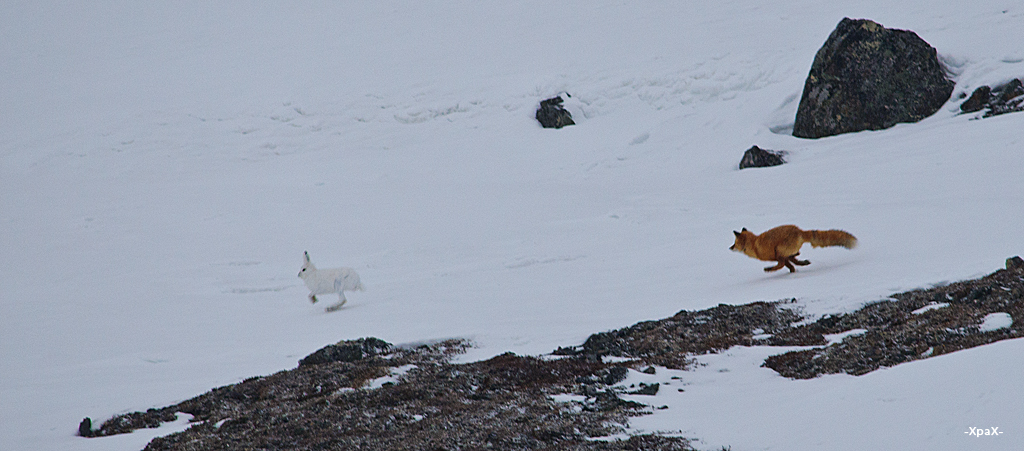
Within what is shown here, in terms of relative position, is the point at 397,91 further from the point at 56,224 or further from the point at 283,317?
the point at 283,317

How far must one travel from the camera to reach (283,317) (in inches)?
455

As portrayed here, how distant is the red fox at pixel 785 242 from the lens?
9711 millimetres

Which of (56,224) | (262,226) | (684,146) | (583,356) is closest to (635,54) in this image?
(684,146)

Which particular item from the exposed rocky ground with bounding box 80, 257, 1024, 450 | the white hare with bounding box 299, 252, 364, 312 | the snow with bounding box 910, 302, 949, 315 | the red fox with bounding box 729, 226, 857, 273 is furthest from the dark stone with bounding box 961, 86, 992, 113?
the white hare with bounding box 299, 252, 364, 312

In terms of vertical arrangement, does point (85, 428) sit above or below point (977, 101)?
below

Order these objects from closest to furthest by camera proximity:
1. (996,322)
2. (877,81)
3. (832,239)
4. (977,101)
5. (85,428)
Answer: (996,322), (85,428), (832,239), (977,101), (877,81)

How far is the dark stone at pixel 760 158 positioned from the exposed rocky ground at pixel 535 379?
38.4ft

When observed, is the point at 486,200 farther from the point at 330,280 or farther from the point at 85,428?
the point at 85,428

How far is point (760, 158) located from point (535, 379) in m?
14.6

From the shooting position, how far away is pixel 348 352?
8.16 meters

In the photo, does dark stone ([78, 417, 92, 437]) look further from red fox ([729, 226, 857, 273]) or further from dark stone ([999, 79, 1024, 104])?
dark stone ([999, 79, 1024, 104])

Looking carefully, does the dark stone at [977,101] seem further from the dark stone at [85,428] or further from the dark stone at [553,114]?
the dark stone at [85,428]

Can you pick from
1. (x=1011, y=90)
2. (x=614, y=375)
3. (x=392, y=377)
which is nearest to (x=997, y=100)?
(x=1011, y=90)

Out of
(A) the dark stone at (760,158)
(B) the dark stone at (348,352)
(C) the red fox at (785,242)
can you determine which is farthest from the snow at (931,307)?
(A) the dark stone at (760,158)
